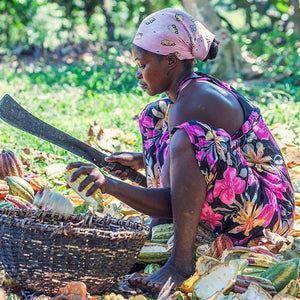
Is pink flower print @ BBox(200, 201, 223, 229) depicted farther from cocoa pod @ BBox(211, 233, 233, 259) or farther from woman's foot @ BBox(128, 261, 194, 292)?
woman's foot @ BBox(128, 261, 194, 292)

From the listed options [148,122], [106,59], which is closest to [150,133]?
[148,122]

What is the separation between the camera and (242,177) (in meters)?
2.63

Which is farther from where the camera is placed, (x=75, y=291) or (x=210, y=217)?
(x=210, y=217)

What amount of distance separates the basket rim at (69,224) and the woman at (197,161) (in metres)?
0.11

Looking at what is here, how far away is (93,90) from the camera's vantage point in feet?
23.4

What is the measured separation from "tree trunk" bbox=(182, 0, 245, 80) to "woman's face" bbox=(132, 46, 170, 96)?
16.4 ft

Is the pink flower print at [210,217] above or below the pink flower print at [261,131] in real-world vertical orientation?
below

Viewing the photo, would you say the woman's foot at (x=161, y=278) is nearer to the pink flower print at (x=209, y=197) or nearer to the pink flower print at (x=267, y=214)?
the pink flower print at (x=209, y=197)

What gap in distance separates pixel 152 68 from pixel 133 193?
655 mm

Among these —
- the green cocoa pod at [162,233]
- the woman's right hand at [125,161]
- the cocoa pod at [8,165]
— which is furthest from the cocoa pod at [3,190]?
the green cocoa pod at [162,233]

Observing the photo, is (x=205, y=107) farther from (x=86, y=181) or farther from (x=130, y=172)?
(x=130, y=172)

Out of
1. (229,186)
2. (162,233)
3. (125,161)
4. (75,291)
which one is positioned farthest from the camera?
(125,161)

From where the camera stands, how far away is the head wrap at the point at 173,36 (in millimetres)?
2832

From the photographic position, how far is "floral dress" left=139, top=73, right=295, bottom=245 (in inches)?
99.7
